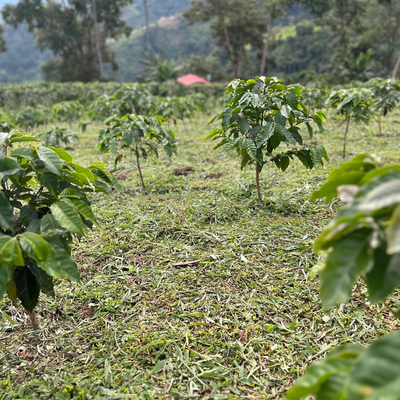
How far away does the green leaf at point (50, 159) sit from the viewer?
50.8 inches

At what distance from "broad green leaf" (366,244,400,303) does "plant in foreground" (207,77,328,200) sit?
177 centimetres

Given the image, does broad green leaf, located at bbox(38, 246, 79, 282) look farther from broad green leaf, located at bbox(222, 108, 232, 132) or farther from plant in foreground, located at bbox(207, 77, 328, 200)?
broad green leaf, located at bbox(222, 108, 232, 132)

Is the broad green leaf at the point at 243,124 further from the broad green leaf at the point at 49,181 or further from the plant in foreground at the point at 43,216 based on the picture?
the broad green leaf at the point at 49,181

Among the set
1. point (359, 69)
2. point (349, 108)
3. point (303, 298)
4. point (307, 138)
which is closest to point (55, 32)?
point (359, 69)

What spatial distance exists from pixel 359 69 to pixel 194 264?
2178 cm

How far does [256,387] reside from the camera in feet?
4.75

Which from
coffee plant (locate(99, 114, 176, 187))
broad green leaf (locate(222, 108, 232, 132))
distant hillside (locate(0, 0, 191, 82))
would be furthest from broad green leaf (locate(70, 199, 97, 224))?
distant hillside (locate(0, 0, 191, 82))

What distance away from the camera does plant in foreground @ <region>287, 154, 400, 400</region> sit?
544 millimetres

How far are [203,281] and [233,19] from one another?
90.1 feet

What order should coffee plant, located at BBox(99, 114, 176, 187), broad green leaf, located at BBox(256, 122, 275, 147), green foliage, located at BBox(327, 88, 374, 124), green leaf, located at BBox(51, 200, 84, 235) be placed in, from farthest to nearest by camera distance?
green foliage, located at BBox(327, 88, 374, 124), coffee plant, located at BBox(99, 114, 176, 187), broad green leaf, located at BBox(256, 122, 275, 147), green leaf, located at BBox(51, 200, 84, 235)

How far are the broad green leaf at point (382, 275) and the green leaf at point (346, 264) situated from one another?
0.03m

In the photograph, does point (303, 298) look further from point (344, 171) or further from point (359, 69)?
point (359, 69)

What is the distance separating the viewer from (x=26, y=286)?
56.0 inches

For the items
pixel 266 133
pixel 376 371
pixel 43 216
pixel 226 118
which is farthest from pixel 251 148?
pixel 376 371
